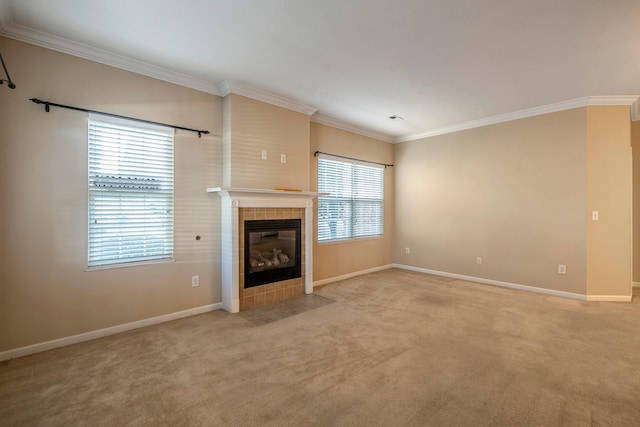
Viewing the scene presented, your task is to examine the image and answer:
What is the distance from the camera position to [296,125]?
4.20 meters

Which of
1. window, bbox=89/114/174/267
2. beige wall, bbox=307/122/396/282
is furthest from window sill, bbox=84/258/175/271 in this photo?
beige wall, bbox=307/122/396/282

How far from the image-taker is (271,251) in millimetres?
4043

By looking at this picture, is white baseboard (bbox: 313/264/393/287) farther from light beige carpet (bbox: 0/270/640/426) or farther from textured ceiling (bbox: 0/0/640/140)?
textured ceiling (bbox: 0/0/640/140)

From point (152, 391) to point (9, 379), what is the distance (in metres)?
1.10

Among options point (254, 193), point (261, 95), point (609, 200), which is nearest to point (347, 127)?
point (261, 95)

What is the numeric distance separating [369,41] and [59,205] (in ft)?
10.1

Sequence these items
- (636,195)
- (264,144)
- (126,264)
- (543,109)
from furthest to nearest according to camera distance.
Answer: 1. (636,195)
2. (543,109)
3. (264,144)
4. (126,264)

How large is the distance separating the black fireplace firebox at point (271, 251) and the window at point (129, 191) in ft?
2.98

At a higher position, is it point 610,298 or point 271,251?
point 271,251

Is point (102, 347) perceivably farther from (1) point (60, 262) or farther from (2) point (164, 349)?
(1) point (60, 262)

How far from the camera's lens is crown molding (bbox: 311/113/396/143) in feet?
15.4

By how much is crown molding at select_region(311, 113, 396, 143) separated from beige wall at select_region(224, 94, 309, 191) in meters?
0.42

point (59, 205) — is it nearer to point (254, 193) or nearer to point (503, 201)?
point (254, 193)

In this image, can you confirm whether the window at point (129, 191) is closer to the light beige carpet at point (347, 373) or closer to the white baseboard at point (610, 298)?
the light beige carpet at point (347, 373)
